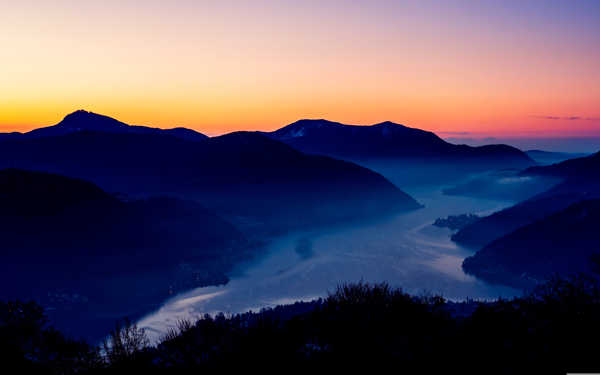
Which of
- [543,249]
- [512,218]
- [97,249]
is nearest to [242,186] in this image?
[97,249]

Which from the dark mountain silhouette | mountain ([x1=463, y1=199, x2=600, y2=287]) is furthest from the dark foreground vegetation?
the dark mountain silhouette

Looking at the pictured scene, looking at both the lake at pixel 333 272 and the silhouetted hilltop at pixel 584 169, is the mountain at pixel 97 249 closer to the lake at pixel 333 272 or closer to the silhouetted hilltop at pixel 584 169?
the lake at pixel 333 272

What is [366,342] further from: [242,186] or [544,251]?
[242,186]

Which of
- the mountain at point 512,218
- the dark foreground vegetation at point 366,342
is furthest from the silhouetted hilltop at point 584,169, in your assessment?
the dark foreground vegetation at point 366,342

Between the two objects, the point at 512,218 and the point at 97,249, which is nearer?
the point at 97,249

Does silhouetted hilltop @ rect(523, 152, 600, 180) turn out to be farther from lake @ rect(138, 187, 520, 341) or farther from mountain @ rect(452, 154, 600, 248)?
lake @ rect(138, 187, 520, 341)

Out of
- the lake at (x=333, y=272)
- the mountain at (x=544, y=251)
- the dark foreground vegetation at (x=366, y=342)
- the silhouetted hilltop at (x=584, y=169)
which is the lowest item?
the lake at (x=333, y=272)
